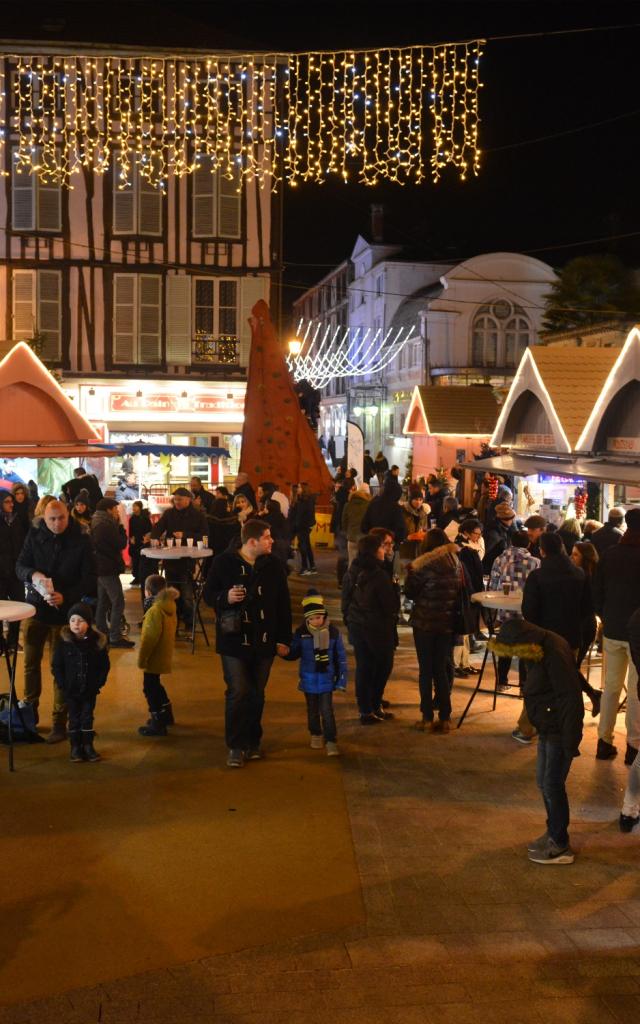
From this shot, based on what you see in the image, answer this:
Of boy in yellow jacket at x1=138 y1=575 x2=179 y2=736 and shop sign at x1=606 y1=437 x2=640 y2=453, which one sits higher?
shop sign at x1=606 y1=437 x2=640 y2=453

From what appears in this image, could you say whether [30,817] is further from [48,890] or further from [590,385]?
[590,385]

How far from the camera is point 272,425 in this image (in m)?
16.2

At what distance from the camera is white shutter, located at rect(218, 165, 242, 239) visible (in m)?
27.8

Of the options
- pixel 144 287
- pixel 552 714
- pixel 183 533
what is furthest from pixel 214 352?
pixel 552 714

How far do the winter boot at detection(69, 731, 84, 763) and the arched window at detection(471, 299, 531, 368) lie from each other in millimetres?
39846

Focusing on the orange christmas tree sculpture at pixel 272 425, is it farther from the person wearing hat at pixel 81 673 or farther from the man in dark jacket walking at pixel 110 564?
the person wearing hat at pixel 81 673

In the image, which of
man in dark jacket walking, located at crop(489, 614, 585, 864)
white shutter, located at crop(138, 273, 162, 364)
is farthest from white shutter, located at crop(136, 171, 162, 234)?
man in dark jacket walking, located at crop(489, 614, 585, 864)

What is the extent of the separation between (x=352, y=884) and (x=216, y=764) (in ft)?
7.63

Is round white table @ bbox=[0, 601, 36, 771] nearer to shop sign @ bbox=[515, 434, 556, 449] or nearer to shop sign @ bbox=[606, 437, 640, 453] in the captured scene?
shop sign @ bbox=[606, 437, 640, 453]

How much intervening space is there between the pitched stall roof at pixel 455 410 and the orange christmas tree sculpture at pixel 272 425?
10689mm

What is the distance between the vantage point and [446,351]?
46.0m

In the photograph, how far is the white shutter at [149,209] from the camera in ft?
91.1

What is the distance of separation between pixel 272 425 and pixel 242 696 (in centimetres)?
879

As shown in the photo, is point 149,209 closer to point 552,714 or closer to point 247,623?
point 247,623
